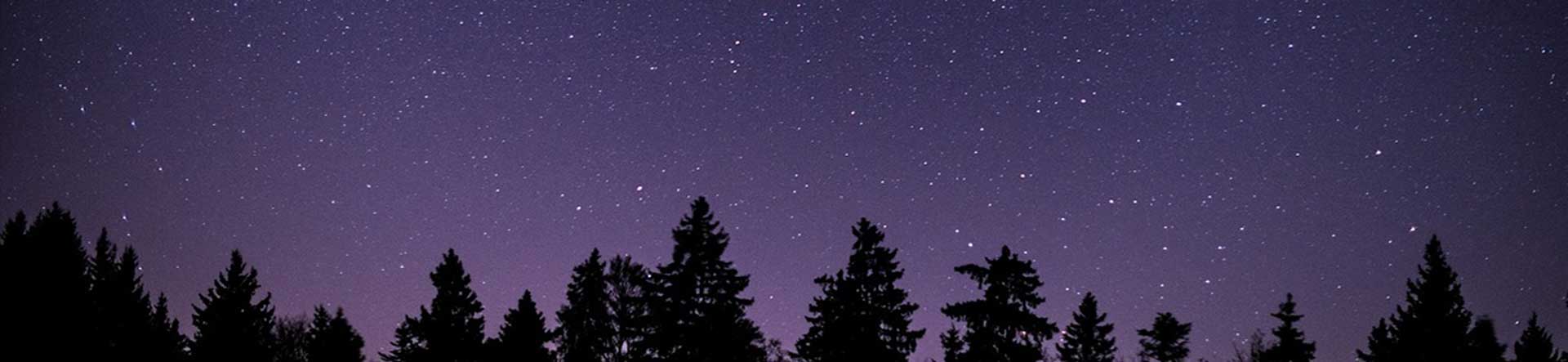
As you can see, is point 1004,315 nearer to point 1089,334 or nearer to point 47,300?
point 1089,334

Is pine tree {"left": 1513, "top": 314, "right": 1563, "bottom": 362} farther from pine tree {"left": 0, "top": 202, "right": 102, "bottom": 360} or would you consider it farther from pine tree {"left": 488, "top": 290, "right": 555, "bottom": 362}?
pine tree {"left": 0, "top": 202, "right": 102, "bottom": 360}

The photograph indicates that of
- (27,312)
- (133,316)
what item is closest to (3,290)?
(27,312)

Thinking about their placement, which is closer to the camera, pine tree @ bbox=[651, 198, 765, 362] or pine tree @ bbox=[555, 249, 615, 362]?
pine tree @ bbox=[651, 198, 765, 362]

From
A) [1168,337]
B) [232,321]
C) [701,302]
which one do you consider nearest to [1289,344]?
[1168,337]

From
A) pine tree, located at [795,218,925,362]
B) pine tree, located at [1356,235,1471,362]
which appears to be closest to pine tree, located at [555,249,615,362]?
pine tree, located at [795,218,925,362]

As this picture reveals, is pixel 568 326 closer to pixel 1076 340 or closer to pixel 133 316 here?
pixel 133 316

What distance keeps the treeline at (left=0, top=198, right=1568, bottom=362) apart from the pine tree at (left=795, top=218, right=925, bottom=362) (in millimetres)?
33

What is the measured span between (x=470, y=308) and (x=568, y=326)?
10769mm

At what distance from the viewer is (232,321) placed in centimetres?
2695

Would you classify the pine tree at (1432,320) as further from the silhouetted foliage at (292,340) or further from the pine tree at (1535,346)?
the silhouetted foliage at (292,340)

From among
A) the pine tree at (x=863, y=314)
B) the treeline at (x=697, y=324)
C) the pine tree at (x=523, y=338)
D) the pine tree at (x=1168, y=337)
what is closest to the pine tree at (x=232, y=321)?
the treeline at (x=697, y=324)

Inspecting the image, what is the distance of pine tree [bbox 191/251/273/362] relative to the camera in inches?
1041

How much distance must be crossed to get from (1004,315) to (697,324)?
8437 millimetres

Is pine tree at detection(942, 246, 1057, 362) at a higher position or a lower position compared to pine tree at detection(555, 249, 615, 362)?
lower
